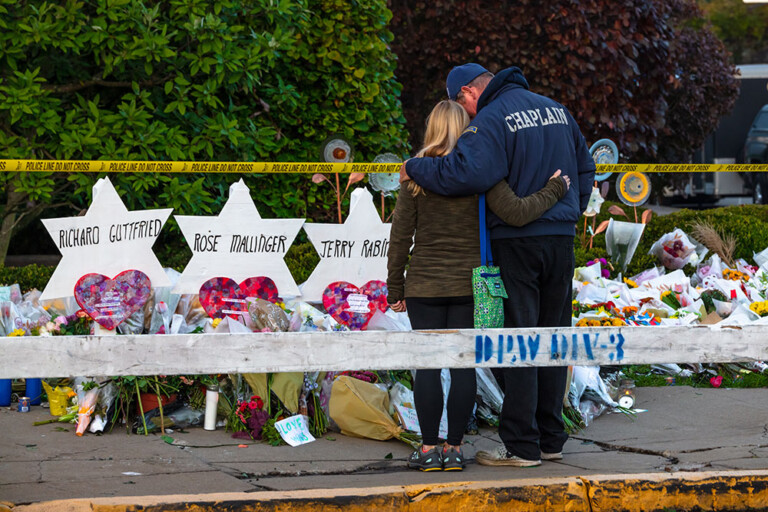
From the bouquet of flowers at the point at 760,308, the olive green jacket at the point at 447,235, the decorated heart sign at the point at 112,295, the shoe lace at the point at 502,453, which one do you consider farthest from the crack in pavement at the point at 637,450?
the decorated heart sign at the point at 112,295

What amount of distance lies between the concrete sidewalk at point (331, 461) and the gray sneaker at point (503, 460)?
0.04 meters

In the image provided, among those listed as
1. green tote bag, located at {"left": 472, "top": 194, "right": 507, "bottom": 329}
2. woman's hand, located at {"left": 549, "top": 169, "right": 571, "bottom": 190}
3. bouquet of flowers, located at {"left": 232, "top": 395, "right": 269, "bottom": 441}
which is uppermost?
woman's hand, located at {"left": 549, "top": 169, "right": 571, "bottom": 190}

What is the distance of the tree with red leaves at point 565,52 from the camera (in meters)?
11.4

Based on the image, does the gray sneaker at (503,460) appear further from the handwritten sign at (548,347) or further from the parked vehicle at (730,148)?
the parked vehicle at (730,148)

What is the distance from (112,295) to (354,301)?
4.25 feet

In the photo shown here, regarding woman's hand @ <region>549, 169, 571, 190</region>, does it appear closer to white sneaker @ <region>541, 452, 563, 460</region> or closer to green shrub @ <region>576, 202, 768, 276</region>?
white sneaker @ <region>541, 452, 563, 460</region>

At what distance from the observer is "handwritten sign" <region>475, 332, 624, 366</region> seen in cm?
382

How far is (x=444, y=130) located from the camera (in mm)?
4520

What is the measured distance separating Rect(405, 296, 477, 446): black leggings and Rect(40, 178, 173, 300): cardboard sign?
1.73 metres

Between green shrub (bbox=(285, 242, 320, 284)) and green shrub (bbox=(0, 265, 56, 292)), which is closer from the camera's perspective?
green shrub (bbox=(0, 265, 56, 292))

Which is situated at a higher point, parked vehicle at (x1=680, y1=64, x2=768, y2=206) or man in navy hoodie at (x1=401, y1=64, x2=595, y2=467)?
parked vehicle at (x1=680, y1=64, x2=768, y2=206)

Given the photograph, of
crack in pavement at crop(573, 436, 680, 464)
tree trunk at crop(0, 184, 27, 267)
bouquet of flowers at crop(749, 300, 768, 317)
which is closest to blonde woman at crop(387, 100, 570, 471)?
crack in pavement at crop(573, 436, 680, 464)

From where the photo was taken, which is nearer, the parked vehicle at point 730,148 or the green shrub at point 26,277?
the green shrub at point 26,277

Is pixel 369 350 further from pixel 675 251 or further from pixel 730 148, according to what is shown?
pixel 730 148
